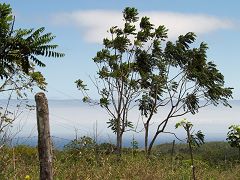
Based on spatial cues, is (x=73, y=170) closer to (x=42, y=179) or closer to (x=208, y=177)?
(x=42, y=179)

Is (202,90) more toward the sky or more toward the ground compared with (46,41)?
more toward the sky

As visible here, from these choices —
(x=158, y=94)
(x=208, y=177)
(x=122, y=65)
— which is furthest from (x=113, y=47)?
(x=208, y=177)

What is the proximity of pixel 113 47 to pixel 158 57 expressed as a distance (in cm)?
261

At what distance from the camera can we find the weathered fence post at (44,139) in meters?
6.50

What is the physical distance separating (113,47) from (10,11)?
14.9 metres

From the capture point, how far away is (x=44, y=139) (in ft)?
21.4

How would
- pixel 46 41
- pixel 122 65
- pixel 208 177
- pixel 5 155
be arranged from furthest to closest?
pixel 122 65 < pixel 208 177 < pixel 46 41 < pixel 5 155

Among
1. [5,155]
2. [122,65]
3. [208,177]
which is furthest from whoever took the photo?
[122,65]

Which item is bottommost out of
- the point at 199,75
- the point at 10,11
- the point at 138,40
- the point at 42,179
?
the point at 42,179

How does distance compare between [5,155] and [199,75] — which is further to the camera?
[199,75]

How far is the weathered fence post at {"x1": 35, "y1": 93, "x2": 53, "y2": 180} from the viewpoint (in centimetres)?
A: 650

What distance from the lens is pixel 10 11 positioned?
36.4 ft

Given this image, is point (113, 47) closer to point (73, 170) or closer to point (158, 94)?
point (158, 94)

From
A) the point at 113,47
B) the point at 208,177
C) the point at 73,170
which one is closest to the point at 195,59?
the point at 113,47
